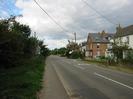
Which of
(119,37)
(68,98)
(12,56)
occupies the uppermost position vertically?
(119,37)

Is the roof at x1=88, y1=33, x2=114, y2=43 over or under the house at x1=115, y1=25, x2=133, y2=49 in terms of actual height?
over

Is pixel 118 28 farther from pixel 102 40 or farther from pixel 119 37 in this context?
pixel 102 40

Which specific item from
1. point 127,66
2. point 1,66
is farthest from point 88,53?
point 1,66

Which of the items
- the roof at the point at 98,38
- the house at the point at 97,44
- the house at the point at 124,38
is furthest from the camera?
the roof at the point at 98,38

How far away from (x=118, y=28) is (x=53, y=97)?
47049mm

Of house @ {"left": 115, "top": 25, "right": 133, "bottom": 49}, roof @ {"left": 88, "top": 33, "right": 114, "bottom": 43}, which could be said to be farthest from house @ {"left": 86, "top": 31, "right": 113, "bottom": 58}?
house @ {"left": 115, "top": 25, "right": 133, "bottom": 49}

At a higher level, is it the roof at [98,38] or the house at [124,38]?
the roof at [98,38]

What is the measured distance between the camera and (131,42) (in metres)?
55.0

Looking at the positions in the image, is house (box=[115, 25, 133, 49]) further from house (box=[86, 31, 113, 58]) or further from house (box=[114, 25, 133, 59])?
house (box=[86, 31, 113, 58])

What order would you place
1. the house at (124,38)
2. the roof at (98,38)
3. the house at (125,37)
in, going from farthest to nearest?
the roof at (98,38) → the house at (125,37) → the house at (124,38)

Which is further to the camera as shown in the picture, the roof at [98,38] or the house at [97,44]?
the roof at [98,38]

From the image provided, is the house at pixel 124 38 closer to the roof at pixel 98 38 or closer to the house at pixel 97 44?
the house at pixel 97 44

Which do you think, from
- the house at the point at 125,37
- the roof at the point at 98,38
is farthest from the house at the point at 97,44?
the house at the point at 125,37

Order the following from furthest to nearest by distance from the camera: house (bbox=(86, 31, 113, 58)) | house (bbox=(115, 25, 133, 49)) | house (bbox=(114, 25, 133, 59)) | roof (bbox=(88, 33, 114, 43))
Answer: roof (bbox=(88, 33, 114, 43)) < house (bbox=(86, 31, 113, 58)) < house (bbox=(115, 25, 133, 49)) < house (bbox=(114, 25, 133, 59))
